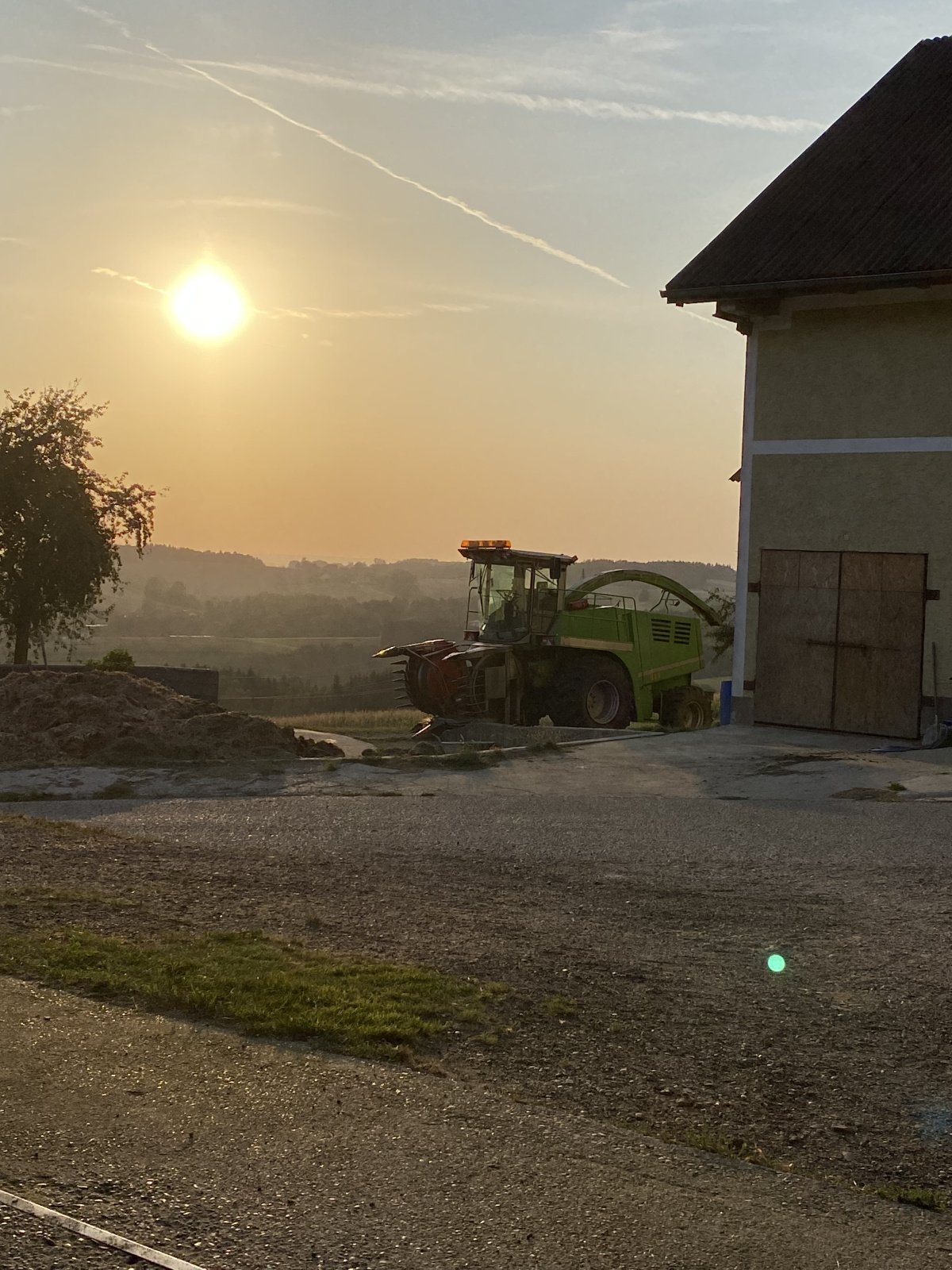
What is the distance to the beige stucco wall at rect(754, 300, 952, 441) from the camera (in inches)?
746

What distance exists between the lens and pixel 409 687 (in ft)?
80.8

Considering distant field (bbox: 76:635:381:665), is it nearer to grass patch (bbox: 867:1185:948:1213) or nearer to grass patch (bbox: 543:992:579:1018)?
grass patch (bbox: 543:992:579:1018)

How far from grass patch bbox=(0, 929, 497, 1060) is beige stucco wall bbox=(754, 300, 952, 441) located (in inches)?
569

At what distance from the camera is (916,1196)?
4531 mm

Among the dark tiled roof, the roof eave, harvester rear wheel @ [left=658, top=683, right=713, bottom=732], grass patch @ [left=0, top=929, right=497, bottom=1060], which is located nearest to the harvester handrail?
harvester rear wheel @ [left=658, top=683, right=713, bottom=732]

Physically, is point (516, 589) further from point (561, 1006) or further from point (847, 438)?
point (561, 1006)

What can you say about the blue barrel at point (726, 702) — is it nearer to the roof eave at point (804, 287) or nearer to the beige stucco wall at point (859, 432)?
the beige stucco wall at point (859, 432)

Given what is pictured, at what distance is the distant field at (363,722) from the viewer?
108 ft

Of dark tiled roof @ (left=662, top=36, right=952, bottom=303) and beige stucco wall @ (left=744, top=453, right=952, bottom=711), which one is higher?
A: dark tiled roof @ (left=662, top=36, right=952, bottom=303)

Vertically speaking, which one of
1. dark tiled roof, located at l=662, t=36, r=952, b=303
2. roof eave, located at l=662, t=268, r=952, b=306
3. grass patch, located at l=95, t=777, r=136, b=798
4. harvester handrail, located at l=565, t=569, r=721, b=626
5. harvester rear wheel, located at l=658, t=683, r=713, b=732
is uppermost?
dark tiled roof, located at l=662, t=36, r=952, b=303

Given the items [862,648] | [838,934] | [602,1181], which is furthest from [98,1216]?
[862,648]

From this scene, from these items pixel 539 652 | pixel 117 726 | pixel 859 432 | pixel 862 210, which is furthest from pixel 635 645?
pixel 117 726

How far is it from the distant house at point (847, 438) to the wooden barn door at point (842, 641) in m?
0.02

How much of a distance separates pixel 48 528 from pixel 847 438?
84.5 feet
